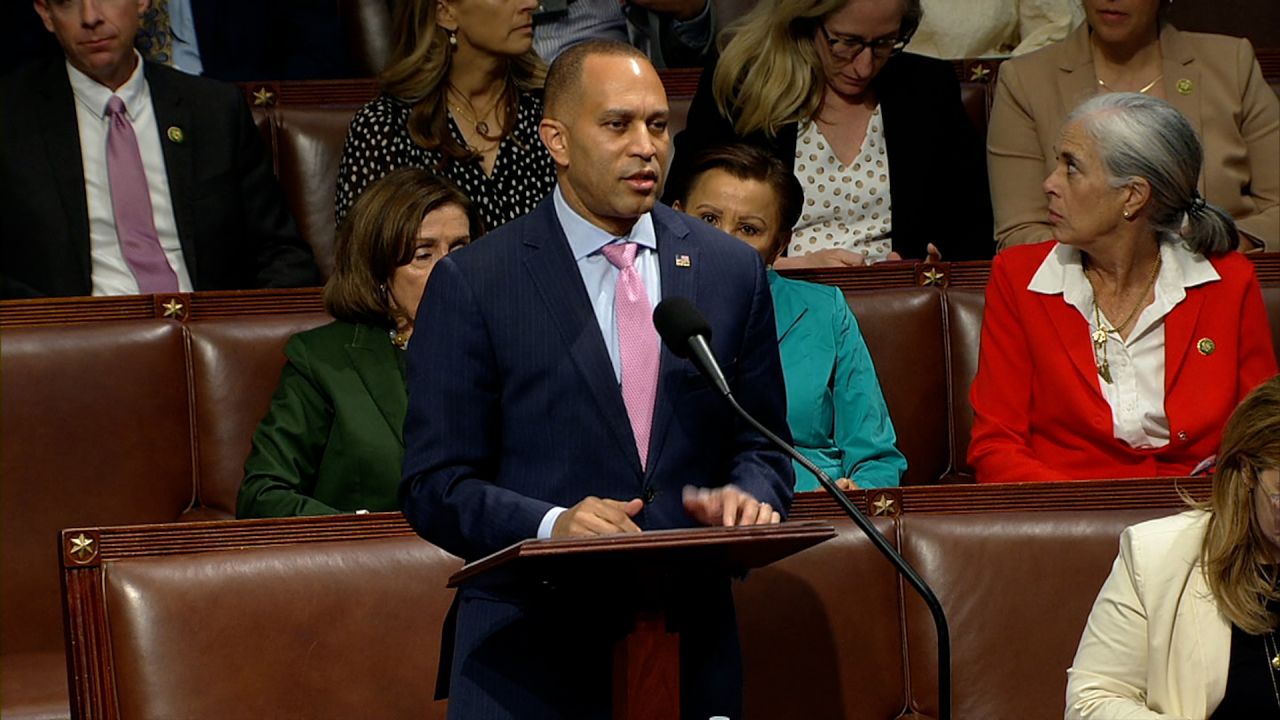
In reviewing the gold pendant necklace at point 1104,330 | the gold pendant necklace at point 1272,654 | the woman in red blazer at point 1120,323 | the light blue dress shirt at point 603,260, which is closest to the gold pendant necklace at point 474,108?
the woman in red blazer at point 1120,323

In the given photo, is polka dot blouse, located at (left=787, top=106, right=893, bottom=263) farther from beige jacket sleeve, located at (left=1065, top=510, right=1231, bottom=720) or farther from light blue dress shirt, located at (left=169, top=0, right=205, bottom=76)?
beige jacket sleeve, located at (left=1065, top=510, right=1231, bottom=720)

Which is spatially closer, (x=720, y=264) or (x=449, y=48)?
(x=720, y=264)

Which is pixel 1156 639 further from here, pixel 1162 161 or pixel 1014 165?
pixel 1014 165

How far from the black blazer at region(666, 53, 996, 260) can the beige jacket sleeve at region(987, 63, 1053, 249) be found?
0.05 metres

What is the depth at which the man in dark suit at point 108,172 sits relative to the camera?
10.8 feet

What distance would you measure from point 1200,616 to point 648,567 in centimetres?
68

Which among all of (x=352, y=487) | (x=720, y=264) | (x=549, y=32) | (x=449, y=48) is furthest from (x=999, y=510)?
(x=549, y=32)

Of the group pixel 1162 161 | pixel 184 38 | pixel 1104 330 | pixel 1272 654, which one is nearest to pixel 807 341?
pixel 1104 330

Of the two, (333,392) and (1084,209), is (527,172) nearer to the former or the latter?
(333,392)

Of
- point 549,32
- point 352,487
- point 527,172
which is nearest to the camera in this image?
point 352,487

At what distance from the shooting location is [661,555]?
162cm

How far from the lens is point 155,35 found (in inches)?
155

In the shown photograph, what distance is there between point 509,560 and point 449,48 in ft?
6.64

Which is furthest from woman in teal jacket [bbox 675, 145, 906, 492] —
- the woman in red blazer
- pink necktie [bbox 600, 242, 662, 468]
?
pink necktie [bbox 600, 242, 662, 468]
